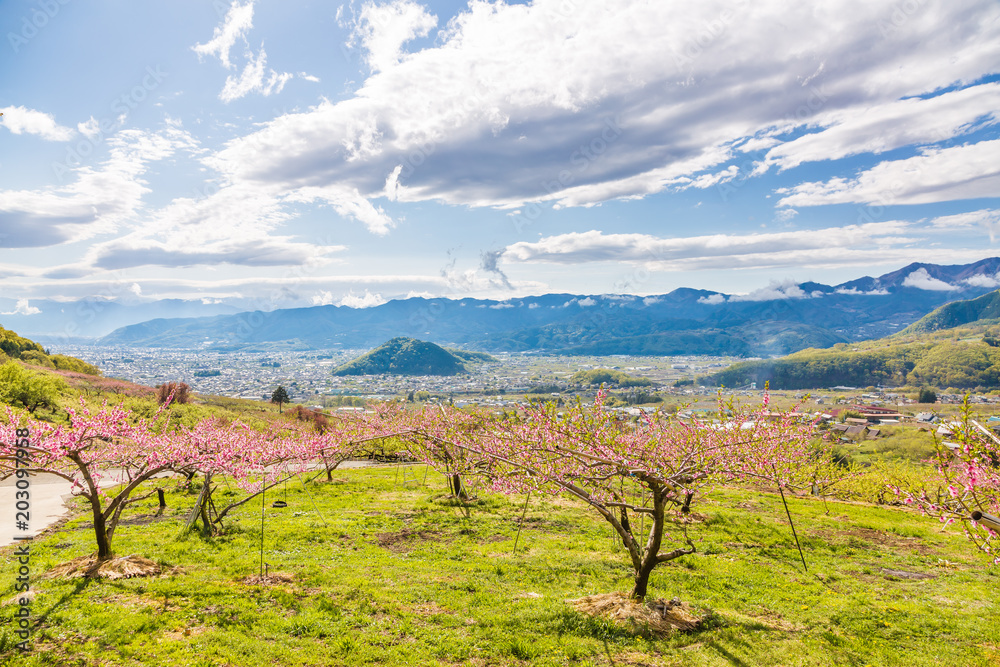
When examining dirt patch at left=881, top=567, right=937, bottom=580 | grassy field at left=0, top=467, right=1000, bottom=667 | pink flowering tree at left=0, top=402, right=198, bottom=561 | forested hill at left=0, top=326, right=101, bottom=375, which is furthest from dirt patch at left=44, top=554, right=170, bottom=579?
forested hill at left=0, top=326, right=101, bottom=375

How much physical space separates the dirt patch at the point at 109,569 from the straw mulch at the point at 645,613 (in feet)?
42.5

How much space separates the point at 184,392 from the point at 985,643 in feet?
267

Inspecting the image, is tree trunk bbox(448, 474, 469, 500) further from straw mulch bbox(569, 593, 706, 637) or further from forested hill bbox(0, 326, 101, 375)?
forested hill bbox(0, 326, 101, 375)

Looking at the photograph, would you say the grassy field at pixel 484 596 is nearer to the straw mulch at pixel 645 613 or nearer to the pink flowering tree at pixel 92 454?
the straw mulch at pixel 645 613

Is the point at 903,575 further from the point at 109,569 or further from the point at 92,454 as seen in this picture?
the point at 92,454

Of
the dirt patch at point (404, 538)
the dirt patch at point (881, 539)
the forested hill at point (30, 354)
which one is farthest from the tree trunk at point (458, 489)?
the forested hill at point (30, 354)

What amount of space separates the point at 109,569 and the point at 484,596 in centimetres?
1116

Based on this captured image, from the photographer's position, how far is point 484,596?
13281mm

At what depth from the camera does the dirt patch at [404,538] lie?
1903 centimetres

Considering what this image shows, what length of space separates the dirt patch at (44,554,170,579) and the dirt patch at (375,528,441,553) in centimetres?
771

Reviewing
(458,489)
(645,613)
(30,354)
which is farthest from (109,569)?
(30,354)

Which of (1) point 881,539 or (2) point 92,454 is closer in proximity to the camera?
(2) point 92,454

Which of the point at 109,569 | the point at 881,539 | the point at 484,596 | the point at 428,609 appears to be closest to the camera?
the point at 428,609

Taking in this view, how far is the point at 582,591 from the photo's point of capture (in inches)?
559
